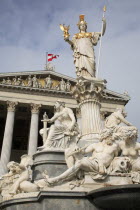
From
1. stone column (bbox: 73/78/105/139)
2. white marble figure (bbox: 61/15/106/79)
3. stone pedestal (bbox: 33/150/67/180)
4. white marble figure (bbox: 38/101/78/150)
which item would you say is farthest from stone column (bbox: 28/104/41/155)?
stone pedestal (bbox: 33/150/67/180)

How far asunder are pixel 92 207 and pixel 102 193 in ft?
2.09

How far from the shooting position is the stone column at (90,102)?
1052 cm

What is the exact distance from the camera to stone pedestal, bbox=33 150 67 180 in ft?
23.5

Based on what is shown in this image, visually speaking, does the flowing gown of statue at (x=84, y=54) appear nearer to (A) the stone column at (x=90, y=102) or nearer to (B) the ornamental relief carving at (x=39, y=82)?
(A) the stone column at (x=90, y=102)

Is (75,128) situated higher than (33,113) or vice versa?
(33,113)

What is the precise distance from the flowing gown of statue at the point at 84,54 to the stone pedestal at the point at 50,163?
539 cm

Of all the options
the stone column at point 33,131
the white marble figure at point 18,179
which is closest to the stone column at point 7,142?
the stone column at point 33,131

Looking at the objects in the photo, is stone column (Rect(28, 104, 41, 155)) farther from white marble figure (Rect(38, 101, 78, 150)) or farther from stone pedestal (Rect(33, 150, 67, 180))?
stone pedestal (Rect(33, 150, 67, 180))

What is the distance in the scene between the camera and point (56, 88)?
118 feet

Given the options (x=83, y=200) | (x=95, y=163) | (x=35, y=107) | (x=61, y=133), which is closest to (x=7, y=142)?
(x=35, y=107)

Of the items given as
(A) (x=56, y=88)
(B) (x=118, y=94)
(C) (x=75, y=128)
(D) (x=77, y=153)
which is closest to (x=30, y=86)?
(A) (x=56, y=88)

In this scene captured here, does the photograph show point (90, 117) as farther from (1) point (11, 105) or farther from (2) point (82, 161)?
(1) point (11, 105)

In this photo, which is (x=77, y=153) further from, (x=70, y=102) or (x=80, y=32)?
(x=70, y=102)

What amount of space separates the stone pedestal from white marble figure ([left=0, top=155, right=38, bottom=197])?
31 cm
